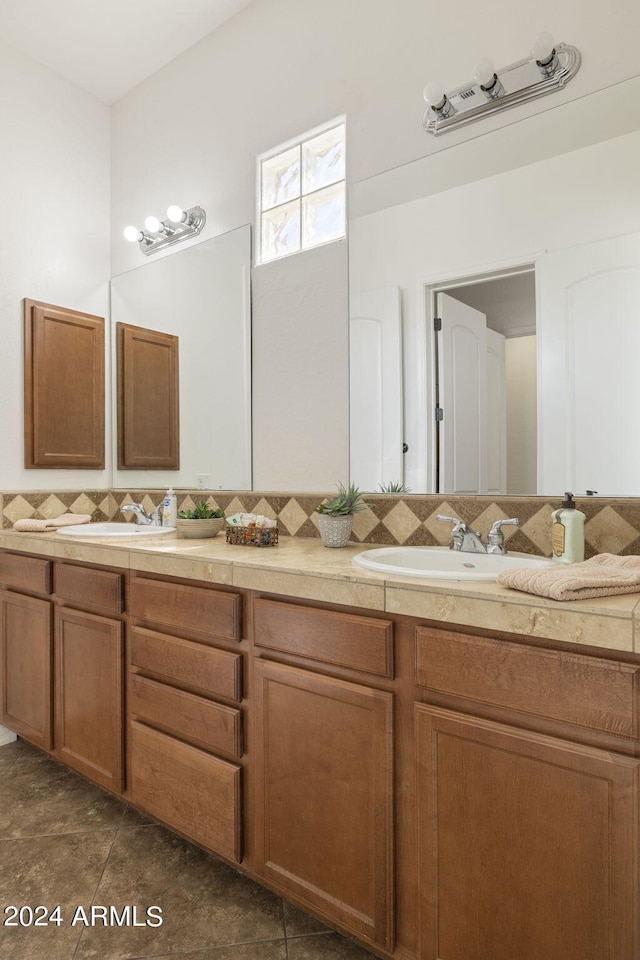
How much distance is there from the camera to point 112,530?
2.43 meters

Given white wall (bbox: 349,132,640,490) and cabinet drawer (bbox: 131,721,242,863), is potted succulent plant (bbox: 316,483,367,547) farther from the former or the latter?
cabinet drawer (bbox: 131,721,242,863)

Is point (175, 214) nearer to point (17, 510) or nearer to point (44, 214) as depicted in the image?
point (44, 214)

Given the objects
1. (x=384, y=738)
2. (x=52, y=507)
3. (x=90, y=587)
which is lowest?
(x=384, y=738)

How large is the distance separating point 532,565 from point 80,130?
115 inches

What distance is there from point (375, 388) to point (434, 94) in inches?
34.8

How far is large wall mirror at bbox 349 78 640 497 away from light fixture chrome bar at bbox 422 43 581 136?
11cm

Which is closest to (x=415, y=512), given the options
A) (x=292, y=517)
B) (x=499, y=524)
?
(x=499, y=524)

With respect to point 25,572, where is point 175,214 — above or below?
above

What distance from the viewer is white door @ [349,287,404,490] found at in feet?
5.96

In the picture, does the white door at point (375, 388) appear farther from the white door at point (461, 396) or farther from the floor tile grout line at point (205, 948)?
the floor tile grout line at point (205, 948)

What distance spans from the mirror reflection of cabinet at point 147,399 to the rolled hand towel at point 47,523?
1.22 feet

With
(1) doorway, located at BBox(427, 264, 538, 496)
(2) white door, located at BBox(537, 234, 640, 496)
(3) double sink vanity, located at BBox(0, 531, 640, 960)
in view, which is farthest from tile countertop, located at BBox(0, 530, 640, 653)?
(2) white door, located at BBox(537, 234, 640, 496)

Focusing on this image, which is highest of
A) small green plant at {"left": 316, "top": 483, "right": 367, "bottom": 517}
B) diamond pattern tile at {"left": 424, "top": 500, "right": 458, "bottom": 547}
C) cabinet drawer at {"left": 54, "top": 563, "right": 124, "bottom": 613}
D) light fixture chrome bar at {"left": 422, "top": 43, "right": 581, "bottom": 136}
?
→ light fixture chrome bar at {"left": 422, "top": 43, "right": 581, "bottom": 136}

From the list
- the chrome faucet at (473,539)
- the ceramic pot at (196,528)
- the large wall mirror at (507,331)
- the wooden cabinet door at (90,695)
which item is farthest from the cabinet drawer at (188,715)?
the large wall mirror at (507,331)
